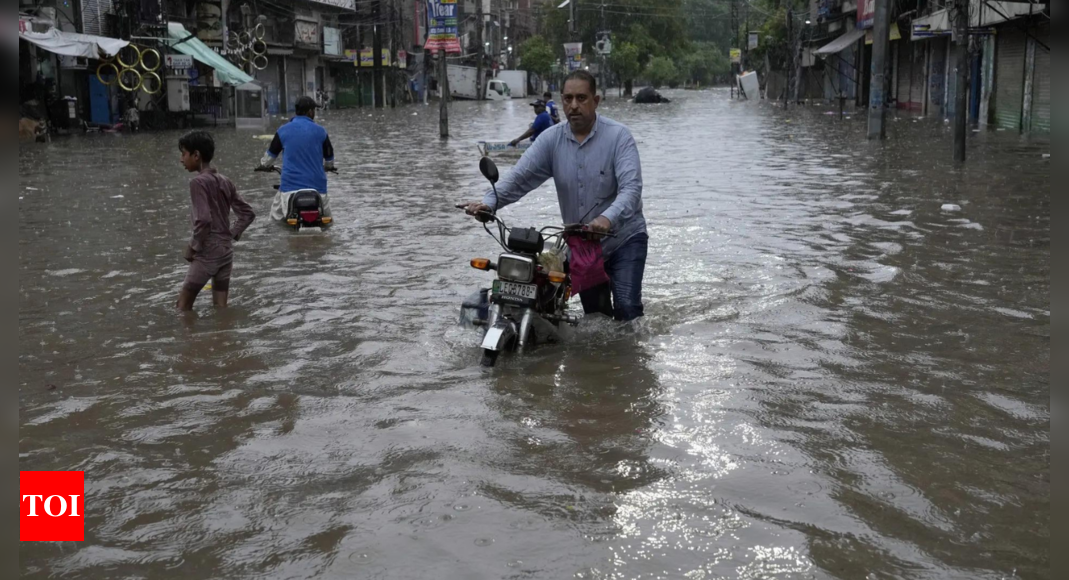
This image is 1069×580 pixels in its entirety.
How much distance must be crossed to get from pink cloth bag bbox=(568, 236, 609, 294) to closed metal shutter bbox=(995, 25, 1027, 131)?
76.9ft


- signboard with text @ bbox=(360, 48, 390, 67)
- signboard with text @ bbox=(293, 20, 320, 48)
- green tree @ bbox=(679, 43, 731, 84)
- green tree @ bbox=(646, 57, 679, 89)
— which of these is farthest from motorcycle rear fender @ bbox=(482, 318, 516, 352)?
green tree @ bbox=(679, 43, 731, 84)

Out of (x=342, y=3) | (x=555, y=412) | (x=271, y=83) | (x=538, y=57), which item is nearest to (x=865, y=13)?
(x=271, y=83)

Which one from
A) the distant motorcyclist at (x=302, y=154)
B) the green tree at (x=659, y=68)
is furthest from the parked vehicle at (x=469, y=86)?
the distant motorcyclist at (x=302, y=154)

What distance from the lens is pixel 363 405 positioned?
5.55 metres

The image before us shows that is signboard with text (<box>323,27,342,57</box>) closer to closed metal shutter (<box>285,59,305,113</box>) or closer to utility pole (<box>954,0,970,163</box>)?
closed metal shutter (<box>285,59,305,113</box>)

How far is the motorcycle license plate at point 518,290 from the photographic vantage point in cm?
603

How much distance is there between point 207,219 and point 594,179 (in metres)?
2.75

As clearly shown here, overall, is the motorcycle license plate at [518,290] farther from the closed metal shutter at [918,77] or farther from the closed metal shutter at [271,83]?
the closed metal shutter at [271,83]

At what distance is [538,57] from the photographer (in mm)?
89500

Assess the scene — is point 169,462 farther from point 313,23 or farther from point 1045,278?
point 313,23

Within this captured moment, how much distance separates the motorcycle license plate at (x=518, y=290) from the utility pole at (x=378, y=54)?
5877cm

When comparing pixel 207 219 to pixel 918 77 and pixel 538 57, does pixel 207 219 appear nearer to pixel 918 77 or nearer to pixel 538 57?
pixel 918 77

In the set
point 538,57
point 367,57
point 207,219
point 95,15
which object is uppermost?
point 538,57

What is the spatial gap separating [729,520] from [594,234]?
2309 millimetres
